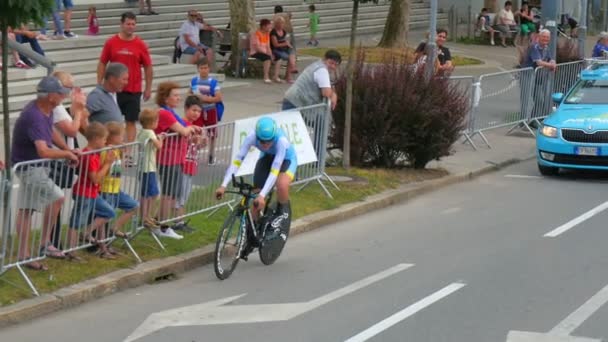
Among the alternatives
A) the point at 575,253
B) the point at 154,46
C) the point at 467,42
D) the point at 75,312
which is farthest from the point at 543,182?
the point at 467,42

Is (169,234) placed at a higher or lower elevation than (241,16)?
lower

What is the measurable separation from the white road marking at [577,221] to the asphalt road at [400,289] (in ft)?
0.08

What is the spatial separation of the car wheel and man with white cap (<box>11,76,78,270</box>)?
→ 9374 millimetres

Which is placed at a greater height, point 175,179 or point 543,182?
point 175,179

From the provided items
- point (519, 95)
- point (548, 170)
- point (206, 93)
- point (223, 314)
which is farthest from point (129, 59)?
point (519, 95)

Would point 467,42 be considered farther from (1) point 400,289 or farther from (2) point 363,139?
(1) point 400,289

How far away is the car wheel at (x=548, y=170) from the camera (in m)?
17.7

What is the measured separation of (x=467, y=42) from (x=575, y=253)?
108 feet

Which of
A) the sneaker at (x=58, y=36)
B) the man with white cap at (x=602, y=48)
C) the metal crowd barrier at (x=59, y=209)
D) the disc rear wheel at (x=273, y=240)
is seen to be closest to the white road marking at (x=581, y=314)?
the disc rear wheel at (x=273, y=240)

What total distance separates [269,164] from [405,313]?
2641 mm

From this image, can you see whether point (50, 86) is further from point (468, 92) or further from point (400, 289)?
point (468, 92)

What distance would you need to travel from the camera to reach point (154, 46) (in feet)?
102

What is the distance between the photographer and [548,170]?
1773 cm

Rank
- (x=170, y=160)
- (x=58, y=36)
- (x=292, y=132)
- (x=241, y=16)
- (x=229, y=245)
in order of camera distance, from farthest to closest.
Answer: (x=241, y=16) → (x=58, y=36) → (x=292, y=132) → (x=170, y=160) → (x=229, y=245)
